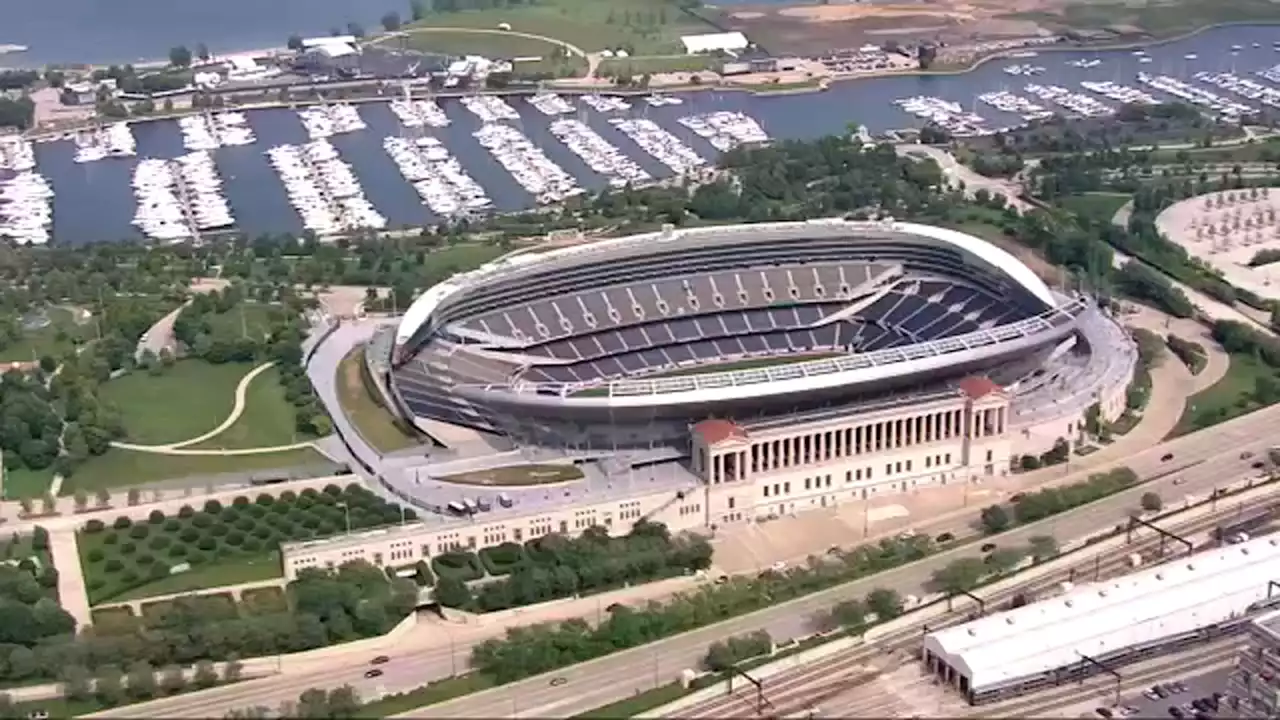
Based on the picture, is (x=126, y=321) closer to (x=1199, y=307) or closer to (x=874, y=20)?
(x=1199, y=307)

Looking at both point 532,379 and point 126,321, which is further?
point 126,321

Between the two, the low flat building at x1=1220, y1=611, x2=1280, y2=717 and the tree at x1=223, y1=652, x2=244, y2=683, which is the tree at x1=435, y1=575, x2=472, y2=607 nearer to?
the tree at x1=223, y1=652, x2=244, y2=683

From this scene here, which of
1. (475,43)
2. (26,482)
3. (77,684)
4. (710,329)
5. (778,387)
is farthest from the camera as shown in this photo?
(475,43)

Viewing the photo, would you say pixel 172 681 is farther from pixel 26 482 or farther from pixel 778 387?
pixel 778 387

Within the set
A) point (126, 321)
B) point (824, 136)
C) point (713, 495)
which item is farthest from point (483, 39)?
point (713, 495)

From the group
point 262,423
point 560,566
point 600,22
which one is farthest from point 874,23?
point 560,566

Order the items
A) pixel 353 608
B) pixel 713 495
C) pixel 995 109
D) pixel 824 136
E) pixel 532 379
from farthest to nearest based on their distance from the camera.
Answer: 1. pixel 995 109
2. pixel 824 136
3. pixel 532 379
4. pixel 713 495
5. pixel 353 608

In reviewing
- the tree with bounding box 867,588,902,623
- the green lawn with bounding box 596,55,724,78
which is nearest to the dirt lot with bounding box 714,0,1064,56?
the green lawn with bounding box 596,55,724,78
